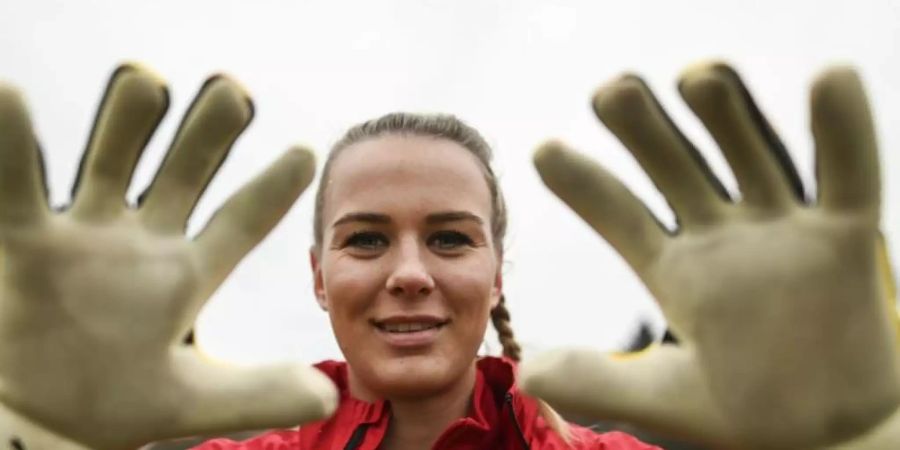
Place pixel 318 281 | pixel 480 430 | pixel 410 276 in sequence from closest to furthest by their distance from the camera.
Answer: pixel 410 276
pixel 480 430
pixel 318 281

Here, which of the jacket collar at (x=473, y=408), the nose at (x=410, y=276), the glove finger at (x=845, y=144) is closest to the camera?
the glove finger at (x=845, y=144)

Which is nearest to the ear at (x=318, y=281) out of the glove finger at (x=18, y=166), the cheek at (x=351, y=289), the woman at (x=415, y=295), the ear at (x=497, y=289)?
the woman at (x=415, y=295)

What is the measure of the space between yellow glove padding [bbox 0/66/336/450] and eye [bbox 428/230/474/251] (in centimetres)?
43

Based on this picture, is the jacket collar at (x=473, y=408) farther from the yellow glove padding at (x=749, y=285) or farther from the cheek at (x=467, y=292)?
the yellow glove padding at (x=749, y=285)

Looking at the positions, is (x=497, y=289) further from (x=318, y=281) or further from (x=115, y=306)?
(x=115, y=306)

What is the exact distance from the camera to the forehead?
159 cm

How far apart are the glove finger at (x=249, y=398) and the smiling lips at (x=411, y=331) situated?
31 centimetres

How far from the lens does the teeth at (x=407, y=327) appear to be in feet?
5.14

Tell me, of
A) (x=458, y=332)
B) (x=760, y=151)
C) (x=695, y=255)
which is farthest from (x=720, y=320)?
(x=458, y=332)

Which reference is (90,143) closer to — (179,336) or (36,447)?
(179,336)

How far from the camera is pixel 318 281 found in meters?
1.82

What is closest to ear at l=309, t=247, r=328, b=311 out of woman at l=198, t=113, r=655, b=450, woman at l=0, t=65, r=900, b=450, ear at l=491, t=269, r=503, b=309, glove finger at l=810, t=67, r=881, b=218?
woman at l=198, t=113, r=655, b=450

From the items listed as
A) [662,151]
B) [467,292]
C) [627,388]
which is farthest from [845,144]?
[467,292]

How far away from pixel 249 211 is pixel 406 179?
370 mm
